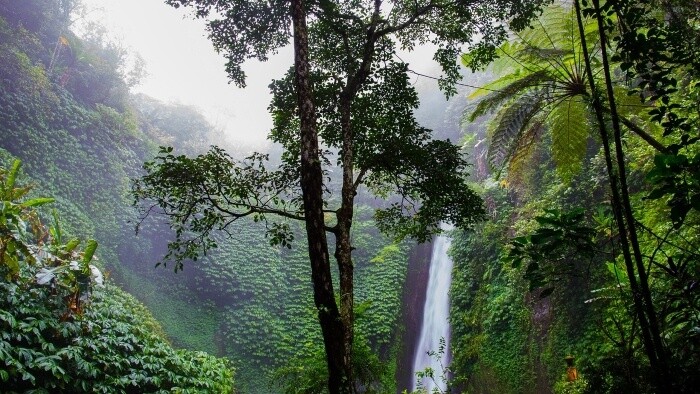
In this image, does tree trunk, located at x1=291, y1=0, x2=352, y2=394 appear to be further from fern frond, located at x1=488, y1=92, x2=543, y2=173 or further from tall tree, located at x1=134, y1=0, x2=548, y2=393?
fern frond, located at x1=488, y1=92, x2=543, y2=173

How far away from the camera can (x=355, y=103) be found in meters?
4.70

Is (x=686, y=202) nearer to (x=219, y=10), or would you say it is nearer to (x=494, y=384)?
(x=219, y=10)

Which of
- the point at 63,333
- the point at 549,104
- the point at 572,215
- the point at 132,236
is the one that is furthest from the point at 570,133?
the point at 132,236

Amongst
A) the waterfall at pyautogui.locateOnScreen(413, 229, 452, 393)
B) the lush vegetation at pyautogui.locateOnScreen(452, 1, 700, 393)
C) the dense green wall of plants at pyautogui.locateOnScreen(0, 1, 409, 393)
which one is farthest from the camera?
the dense green wall of plants at pyautogui.locateOnScreen(0, 1, 409, 393)

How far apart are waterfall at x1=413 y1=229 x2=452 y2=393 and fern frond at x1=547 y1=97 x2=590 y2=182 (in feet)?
Result: 21.9

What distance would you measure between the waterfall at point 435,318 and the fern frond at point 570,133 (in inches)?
263

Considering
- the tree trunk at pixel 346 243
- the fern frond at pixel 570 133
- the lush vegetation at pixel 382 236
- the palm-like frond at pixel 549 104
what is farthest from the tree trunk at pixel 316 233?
the fern frond at pixel 570 133

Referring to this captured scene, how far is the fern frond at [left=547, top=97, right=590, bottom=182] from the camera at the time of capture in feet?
19.0

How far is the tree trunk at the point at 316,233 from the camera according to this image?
10.3 ft

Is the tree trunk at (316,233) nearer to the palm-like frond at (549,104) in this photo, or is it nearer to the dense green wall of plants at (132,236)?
the palm-like frond at (549,104)

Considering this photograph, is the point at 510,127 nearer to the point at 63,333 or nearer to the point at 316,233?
the point at 316,233

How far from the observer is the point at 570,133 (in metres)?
5.84

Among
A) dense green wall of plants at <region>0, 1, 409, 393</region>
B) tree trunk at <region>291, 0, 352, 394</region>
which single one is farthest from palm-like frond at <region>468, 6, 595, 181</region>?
dense green wall of plants at <region>0, 1, 409, 393</region>

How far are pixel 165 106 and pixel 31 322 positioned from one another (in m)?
19.3
